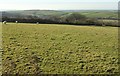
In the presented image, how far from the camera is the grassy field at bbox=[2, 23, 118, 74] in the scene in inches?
770

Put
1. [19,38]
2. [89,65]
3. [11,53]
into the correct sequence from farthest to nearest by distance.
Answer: [19,38]
[11,53]
[89,65]

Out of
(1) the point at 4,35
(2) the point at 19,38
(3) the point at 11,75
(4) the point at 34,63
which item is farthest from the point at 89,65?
(1) the point at 4,35

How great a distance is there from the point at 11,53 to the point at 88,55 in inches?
292

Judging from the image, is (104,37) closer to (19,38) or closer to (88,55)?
(88,55)

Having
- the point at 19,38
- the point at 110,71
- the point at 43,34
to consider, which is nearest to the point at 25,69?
the point at 110,71

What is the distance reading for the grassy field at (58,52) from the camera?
770 inches

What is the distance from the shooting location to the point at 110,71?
19406mm

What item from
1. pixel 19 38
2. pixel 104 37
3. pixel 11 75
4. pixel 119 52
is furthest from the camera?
pixel 104 37

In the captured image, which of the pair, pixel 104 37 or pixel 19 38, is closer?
pixel 19 38

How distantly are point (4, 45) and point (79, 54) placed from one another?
309 inches

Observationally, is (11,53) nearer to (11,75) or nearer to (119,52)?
(11,75)

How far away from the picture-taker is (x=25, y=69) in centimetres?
1922

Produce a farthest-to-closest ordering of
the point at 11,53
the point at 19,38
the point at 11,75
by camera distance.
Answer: the point at 19,38 → the point at 11,53 → the point at 11,75

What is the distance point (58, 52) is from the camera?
23.3m
